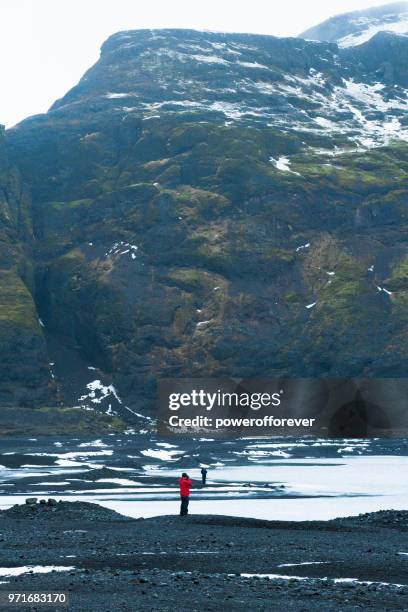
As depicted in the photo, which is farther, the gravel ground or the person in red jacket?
the person in red jacket

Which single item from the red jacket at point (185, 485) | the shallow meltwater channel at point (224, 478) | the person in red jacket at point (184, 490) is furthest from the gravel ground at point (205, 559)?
the shallow meltwater channel at point (224, 478)

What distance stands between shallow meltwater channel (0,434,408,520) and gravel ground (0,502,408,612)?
29.2 ft

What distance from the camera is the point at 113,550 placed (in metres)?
47.6

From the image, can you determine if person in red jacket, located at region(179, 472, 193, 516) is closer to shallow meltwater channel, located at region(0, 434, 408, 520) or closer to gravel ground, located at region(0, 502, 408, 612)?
gravel ground, located at region(0, 502, 408, 612)

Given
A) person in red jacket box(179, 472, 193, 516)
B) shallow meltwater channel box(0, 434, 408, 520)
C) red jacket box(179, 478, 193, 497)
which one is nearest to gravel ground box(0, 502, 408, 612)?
person in red jacket box(179, 472, 193, 516)

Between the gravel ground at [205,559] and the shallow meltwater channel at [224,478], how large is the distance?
891cm

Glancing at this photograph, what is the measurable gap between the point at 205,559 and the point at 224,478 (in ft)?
218

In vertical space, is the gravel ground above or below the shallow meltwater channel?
below

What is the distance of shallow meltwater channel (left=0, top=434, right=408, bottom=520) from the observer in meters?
77.9

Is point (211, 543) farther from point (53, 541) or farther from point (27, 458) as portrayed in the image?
point (27, 458)

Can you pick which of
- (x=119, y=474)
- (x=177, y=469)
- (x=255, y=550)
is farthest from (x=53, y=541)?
(x=177, y=469)

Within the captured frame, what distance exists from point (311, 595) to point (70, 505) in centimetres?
3775

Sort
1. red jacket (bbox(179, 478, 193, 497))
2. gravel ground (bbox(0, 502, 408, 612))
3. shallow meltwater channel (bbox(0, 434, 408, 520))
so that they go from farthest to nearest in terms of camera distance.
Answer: shallow meltwater channel (bbox(0, 434, 408, 520)) → red jacket (bbox(179, 478, 193, 497)) → gravel ground (bbox(0, 502, 408, 612))

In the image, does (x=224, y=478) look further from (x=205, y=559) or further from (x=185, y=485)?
(x=205, y=559)
